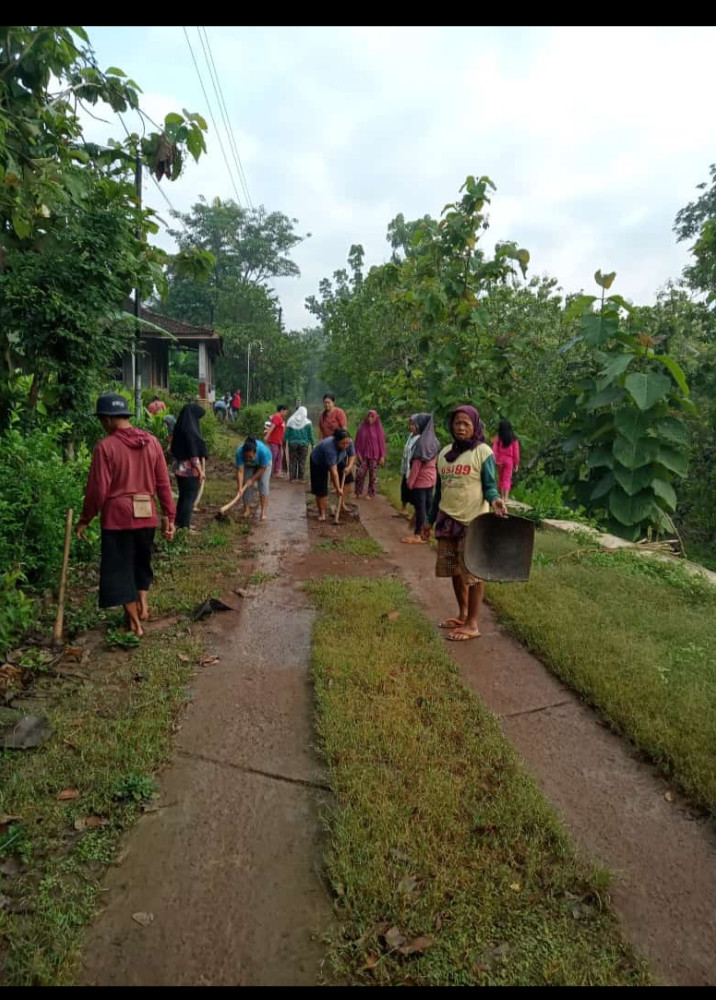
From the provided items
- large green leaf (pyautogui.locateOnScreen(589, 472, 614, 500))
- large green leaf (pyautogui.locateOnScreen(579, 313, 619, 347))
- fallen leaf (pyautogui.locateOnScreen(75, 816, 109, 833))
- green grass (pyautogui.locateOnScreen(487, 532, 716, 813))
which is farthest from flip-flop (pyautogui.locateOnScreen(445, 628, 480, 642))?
large green leaf (pyautogui.locateOnScreen(579, 313, 619, 347))

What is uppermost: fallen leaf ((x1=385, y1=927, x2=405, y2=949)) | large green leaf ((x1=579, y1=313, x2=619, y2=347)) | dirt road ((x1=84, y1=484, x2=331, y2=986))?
large green leaf ((x1=579, y1=313, x2=619, y2=347))

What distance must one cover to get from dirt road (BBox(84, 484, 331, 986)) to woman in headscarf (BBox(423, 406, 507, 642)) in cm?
160

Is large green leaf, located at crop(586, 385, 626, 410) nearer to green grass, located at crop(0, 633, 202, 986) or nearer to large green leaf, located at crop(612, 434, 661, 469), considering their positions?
large green leaf, located at crop(612, 434, 661, 469)

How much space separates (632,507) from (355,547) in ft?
12.5

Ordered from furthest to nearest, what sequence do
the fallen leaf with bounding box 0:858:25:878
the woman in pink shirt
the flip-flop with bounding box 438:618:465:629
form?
the woman in pink shirt
the flip-flop with bounding box 438:618:465:629
the fallen leaf with bounding box 0:858:25:878

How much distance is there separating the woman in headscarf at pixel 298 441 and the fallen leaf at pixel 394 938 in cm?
989

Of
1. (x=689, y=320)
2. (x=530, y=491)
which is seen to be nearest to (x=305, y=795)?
(x=530, y=491)

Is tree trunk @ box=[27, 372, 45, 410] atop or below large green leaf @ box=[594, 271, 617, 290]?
below

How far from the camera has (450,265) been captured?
8.67 metres

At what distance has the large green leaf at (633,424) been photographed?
7.65 meters

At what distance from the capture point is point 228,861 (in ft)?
7.97

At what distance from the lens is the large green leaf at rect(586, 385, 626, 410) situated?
782 centimetres

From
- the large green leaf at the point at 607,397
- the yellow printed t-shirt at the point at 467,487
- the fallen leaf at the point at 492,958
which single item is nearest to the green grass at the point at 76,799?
the fallen leaf at the point at 492,958
